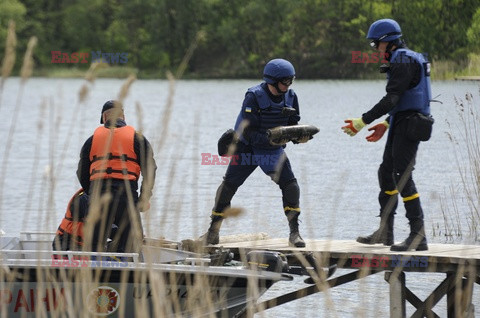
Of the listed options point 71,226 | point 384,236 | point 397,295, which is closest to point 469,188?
point 397,295

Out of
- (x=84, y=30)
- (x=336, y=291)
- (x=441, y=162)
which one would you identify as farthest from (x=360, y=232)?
(x=84, y=30)

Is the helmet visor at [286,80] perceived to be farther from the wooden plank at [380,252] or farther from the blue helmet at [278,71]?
the wooden plank at [380,252]

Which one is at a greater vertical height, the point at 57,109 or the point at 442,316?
the point at 57,109

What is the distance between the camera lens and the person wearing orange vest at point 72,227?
8.25 m

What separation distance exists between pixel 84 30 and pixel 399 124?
8285 cm

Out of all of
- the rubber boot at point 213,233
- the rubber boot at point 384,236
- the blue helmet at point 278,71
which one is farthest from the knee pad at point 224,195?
the rubber boot at point 384,236

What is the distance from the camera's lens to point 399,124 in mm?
8500

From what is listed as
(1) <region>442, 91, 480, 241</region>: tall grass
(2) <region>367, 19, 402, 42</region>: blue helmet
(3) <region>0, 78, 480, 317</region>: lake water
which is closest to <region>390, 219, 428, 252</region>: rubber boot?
(1) <region>442, 91, 480, 241</region>: tall grass

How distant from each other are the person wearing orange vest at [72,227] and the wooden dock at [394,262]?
1.26 metres

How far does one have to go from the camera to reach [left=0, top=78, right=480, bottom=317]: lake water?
221 inches

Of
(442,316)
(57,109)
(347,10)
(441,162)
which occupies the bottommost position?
(442,316)

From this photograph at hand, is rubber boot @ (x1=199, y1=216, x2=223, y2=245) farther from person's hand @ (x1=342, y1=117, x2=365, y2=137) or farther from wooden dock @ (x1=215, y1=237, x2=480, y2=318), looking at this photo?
person's hand @ (x1=342, y1=117, x2=365, y2=137)

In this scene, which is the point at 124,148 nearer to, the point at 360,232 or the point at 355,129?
the point at 355,129

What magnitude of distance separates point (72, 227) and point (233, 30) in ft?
246
